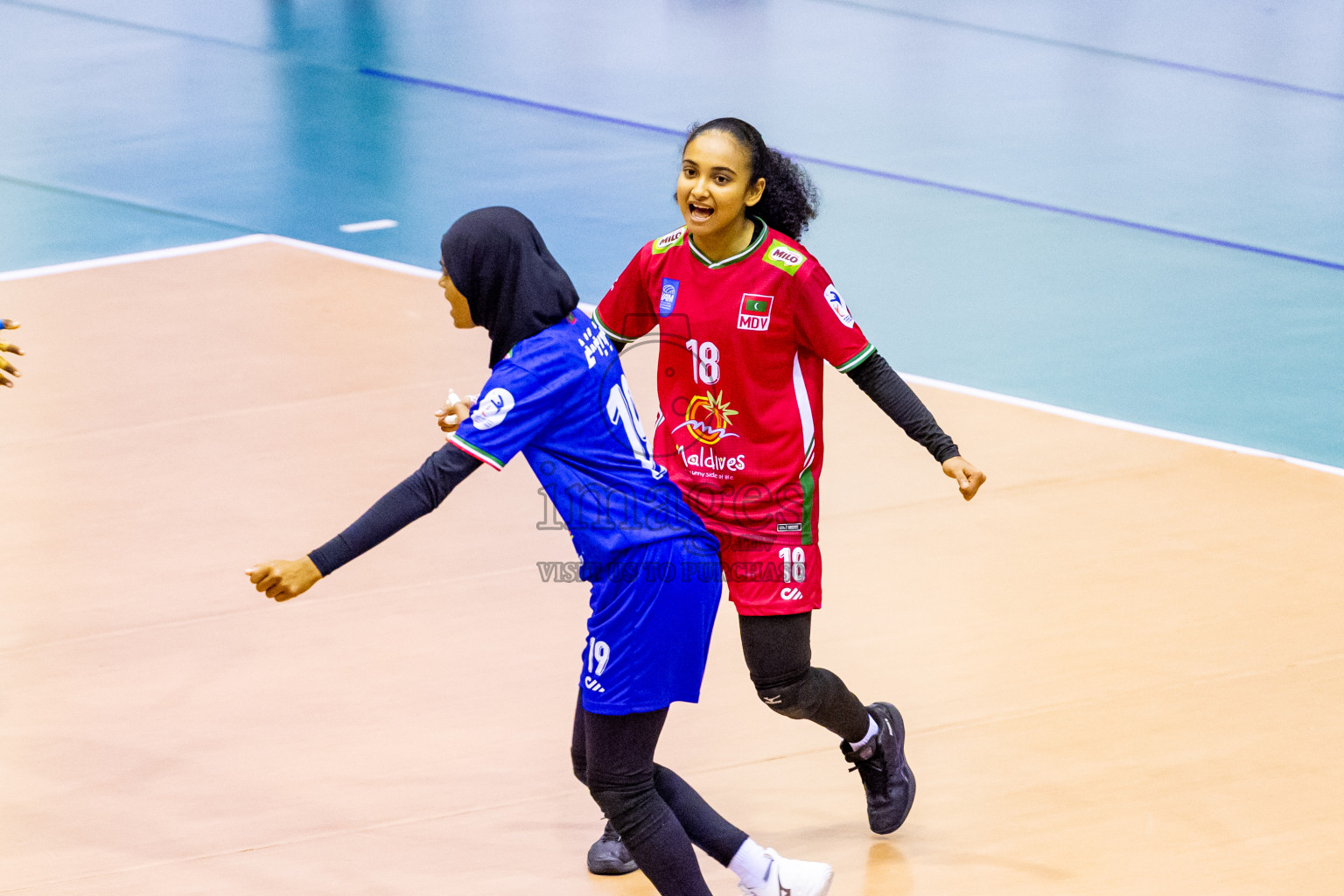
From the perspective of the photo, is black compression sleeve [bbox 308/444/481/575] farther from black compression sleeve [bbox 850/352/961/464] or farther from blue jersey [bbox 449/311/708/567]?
black compression sleeve [bbox 850/352/961/464]

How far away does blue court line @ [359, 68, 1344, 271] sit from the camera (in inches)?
436

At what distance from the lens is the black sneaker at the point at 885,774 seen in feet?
17.3

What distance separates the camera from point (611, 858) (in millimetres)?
5109

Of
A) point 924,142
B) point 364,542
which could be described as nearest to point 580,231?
point 924,142

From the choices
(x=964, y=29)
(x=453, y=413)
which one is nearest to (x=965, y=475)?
(x=453, y=413)

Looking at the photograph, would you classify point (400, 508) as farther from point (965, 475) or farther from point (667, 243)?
point (965, 475)

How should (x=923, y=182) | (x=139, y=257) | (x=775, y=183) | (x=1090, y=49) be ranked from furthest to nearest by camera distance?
(x=1090, y=49) < (x=923, y=182) < (x=139, y=257) < (x=775, y=183)

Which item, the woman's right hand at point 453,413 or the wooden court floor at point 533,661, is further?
the wooden court floor at point 533,661

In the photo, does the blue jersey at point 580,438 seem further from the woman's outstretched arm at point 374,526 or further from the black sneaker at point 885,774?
the black sneaker at point 885,774

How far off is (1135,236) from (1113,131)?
2.67 m

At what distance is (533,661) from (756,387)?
1791 millimetres

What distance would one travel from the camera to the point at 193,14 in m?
17.2

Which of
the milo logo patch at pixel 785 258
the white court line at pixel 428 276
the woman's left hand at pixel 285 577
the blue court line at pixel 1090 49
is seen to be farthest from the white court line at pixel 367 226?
the blue court line at pixel 1090 49

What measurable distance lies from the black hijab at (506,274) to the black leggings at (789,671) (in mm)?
1111
